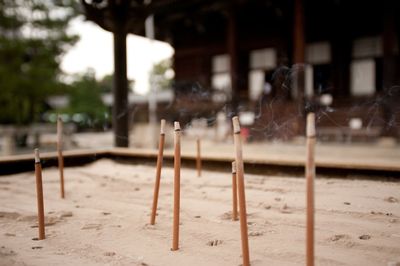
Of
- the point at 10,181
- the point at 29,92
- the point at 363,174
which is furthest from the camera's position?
the point at 29,92

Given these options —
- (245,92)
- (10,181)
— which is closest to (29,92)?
(245,92)

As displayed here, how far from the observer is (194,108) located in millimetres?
13469

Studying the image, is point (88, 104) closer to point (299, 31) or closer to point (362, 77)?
point (299, 31)

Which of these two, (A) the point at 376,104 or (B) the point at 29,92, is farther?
(B) the point at 29,92

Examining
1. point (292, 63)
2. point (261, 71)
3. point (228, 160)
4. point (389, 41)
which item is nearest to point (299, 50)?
point (292, 63)

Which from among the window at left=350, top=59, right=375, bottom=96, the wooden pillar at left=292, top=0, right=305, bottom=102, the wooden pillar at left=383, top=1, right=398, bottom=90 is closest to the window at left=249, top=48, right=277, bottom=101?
the wooden pillar at left=292, top=0, right=305, bottom=102

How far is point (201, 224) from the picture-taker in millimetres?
2775

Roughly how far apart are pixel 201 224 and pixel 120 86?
11.7 feet

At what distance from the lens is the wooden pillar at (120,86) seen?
18.7 ft

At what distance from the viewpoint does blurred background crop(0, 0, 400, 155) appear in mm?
10547

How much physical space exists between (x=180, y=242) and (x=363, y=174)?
234 centimetres

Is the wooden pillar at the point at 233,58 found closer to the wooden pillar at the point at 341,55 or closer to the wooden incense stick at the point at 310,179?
the wooden pillar at the point at 341,55

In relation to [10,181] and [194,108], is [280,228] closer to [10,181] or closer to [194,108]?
[10,181]

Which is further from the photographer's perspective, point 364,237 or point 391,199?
point 391,199
